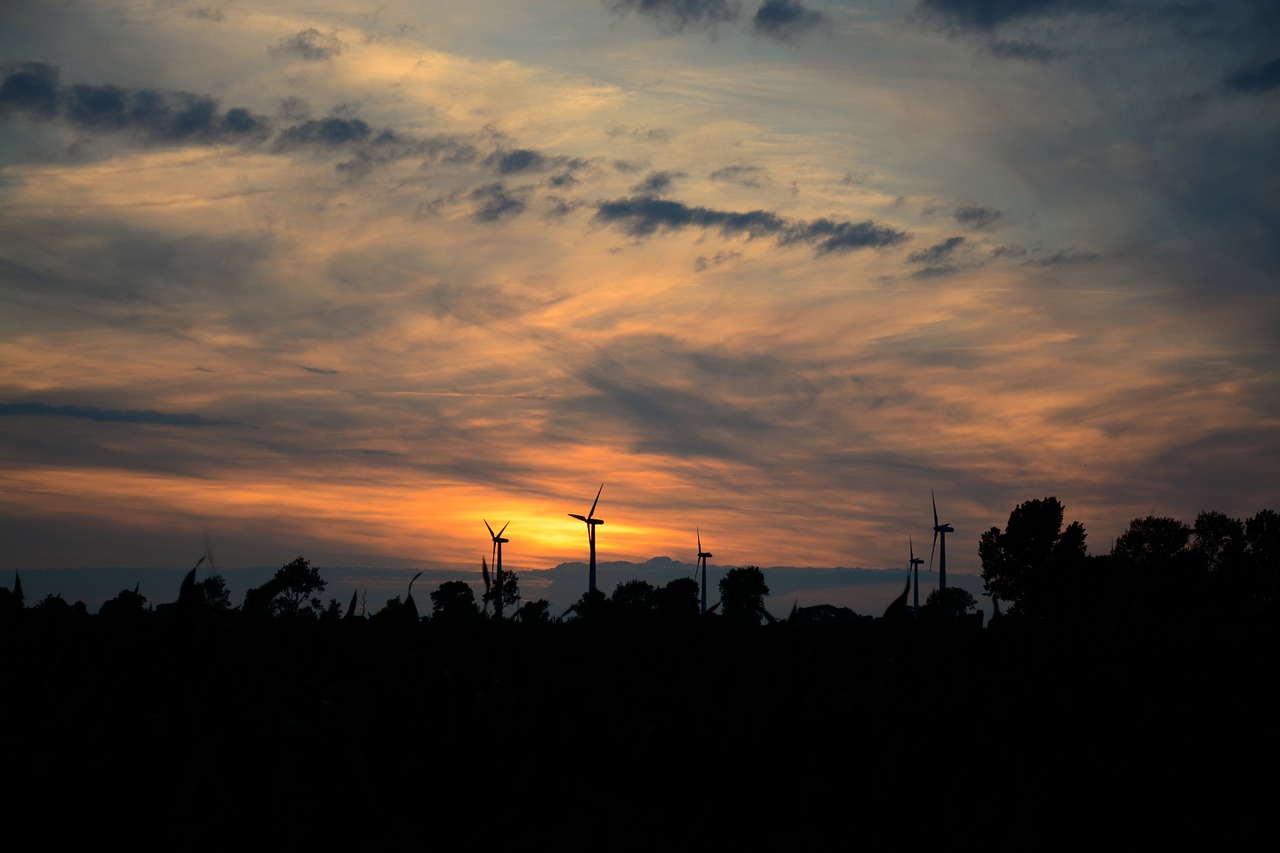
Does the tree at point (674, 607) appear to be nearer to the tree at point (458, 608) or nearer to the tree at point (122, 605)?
the tree at point (458, 608)

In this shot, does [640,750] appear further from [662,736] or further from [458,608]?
[458,608]

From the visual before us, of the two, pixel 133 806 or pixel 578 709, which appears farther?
pixel 578 709

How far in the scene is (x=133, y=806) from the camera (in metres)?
3.80

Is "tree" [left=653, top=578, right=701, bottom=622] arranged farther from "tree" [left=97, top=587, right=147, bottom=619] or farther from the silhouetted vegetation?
"tree" [left=97, top=587, right=147, bottom=619]

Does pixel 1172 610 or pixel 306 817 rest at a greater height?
pixel 1172 610

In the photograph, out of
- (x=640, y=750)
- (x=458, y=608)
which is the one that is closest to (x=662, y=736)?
(x=640, y=750)

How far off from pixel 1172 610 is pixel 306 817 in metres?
4.96

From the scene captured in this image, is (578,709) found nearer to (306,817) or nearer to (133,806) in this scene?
(306,817)

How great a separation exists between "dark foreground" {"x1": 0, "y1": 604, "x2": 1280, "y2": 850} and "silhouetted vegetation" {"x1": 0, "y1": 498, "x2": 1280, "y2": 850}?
0.04 feet

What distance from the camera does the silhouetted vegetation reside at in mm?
3812

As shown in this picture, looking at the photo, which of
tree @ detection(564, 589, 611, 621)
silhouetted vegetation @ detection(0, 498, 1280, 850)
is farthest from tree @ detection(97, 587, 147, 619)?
tree @ detection(564, 589, 611, 621)

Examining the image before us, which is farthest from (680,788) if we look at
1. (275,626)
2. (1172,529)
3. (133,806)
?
(1172,529)

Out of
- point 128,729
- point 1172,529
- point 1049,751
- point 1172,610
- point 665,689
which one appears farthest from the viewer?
point 1172,529

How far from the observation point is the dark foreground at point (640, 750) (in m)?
3.79
